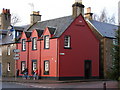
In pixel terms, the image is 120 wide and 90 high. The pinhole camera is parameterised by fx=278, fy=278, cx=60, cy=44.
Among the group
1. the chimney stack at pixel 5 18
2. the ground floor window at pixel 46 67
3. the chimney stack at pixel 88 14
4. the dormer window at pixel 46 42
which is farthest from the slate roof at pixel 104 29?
the chimney stack at pixel 5 18

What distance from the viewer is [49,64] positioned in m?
35.0

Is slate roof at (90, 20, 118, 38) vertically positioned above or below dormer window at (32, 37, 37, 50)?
above

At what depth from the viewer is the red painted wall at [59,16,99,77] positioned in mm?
34344

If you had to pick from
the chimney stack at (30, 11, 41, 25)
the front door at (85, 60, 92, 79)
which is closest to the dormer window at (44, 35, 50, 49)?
the front door at (85, 60, 92, 79)

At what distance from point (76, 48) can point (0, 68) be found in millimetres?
16586

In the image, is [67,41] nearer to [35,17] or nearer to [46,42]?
[46,42]

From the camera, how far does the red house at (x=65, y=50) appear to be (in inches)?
1347

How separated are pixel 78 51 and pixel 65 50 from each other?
213 centimetres

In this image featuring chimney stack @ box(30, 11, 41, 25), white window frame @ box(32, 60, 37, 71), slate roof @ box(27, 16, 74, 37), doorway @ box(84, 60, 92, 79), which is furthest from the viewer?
chimney stack @ box(30, 11, 41, 25)

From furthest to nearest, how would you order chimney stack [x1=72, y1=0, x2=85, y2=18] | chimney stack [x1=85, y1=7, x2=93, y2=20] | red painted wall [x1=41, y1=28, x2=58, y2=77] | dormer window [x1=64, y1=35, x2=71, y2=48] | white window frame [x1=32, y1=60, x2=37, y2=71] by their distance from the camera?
chimney stack [x1=85, y1=7, x2=93, y2=20]
white window frame [x1=32, y1=60, x2=37, y2=71]
chimney stack [x1=72, y1=0, x2=85, y2=18]
dormer window [x1=64, y1=35, x2=71, y2=48]
red painted wall [x1=41, y1=28, x2=58, y2=77]

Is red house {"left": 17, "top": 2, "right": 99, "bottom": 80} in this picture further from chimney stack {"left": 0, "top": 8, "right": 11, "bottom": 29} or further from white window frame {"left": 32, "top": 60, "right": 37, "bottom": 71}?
chimney stack {"left": 0, "top": 8, "right": 11, "bottom": 29}

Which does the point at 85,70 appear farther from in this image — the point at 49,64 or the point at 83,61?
the point at 49,64

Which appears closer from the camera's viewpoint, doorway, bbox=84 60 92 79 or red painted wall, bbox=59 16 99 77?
red painted wall, bbox=59 16 99 77

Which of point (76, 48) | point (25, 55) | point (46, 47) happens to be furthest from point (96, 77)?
point (25, 55)
